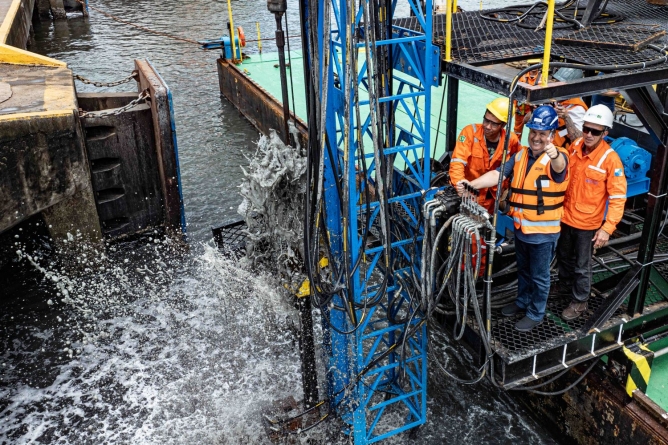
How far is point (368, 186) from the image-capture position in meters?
5.23

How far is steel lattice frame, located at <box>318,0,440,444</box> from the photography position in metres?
5.14

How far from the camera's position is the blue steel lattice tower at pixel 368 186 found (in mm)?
4934

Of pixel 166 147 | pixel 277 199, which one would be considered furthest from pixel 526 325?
pixel 166 147

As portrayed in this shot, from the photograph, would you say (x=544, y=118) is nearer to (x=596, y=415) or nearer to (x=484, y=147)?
(x=484, y=147)

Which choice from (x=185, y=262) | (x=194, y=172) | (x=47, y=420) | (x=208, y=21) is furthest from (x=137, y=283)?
(x=208, y=21)

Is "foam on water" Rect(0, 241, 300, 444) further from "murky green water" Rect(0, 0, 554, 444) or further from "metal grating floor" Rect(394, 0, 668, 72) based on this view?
"metal grating floor" Rect(394, 0, 668, 72)

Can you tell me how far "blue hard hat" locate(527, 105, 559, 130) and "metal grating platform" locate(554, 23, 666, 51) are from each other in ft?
3.06

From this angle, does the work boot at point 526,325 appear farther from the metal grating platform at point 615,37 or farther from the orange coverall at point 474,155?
the metal grating platform at point 615,37

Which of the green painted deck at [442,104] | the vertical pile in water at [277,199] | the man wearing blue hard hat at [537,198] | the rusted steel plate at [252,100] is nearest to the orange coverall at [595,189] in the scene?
the man wearing blue hard hat at [537,198]

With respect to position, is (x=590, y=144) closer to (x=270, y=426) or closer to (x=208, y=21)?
(x=270, y=426)

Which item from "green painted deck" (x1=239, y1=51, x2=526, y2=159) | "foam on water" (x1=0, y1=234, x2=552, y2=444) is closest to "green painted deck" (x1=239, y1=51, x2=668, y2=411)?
"green painted deck" (x1=239, y1=51, x2=526, y2=159)

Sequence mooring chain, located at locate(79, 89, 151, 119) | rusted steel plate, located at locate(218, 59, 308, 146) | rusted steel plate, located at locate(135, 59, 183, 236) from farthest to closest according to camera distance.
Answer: rusted steel plate, located at locate(218, 59, 308, 146) → rusted steel plate, located at locate(135, 59, 183, 236) → mooring chain, located at locate(79, 89, 151, 119)

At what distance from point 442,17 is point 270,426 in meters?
5.11

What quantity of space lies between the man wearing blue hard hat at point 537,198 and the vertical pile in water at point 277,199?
167 cm
